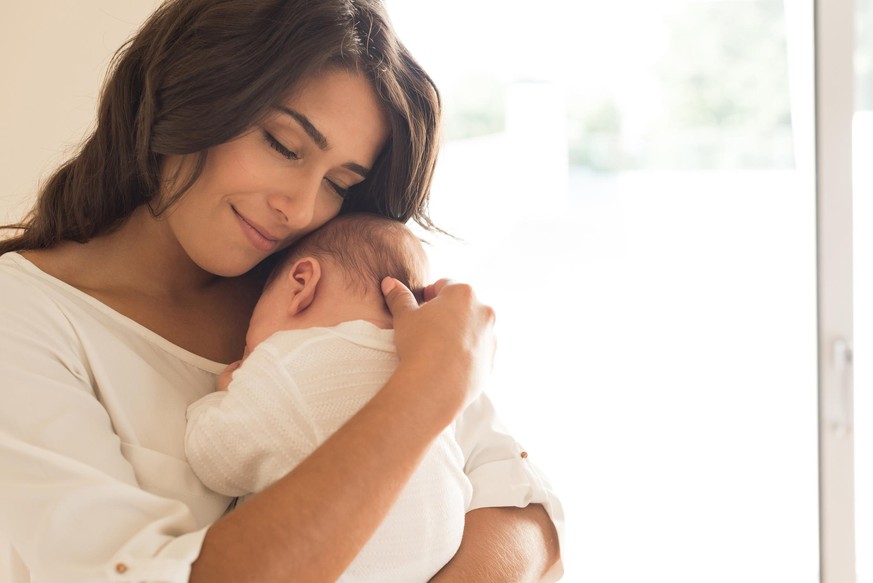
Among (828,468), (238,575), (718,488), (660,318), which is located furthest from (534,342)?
(238,575)

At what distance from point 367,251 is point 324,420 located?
35cm

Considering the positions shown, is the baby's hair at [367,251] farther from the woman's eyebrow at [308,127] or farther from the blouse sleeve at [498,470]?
the blouse sleeve at [498,470]

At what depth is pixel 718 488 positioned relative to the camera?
2668mm

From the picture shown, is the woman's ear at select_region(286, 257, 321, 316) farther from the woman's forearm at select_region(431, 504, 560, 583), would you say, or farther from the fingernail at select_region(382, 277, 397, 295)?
the woman's forearm at select_region(431, 504, 560, 583)

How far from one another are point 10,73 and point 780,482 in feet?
8.51

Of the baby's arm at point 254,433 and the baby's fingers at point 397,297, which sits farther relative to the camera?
the baby's fingers at point 397,297

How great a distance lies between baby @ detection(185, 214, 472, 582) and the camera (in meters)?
1.02

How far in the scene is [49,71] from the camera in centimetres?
203

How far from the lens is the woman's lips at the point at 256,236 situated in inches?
51.5

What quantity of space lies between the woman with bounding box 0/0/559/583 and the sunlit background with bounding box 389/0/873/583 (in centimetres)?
113

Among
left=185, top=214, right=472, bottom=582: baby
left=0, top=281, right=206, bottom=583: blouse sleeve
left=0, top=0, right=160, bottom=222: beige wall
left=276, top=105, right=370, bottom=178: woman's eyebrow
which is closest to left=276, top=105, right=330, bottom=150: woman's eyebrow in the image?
left=276, top=105, right=370, bottom=178: woman's eyebrow

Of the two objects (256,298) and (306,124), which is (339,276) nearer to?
(306,124)

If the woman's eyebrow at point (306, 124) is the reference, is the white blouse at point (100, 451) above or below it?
below

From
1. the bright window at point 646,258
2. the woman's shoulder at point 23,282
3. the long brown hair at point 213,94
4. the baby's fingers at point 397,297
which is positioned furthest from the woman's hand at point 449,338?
the bright window at point 646,258
